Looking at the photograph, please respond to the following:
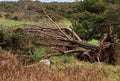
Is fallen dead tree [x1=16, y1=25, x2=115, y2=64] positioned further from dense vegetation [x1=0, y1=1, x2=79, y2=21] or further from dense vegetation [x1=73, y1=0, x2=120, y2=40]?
dense vegetation [x1=0, y1=1, x2=79, y2=21]

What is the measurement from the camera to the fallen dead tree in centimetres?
1524

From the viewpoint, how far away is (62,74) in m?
9.70

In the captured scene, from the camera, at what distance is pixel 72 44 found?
52.3ft

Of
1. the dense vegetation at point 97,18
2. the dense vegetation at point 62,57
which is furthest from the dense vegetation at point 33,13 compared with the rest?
the dense vegetation at point 62,57

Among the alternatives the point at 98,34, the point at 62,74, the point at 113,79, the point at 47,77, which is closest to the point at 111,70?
the point at 113,79

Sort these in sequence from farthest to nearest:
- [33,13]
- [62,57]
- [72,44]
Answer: [33,13]
[72,44]
[62,57]

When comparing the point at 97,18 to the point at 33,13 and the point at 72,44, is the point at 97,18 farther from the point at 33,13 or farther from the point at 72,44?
the point at 33,13

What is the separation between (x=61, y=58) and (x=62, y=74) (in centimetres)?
526

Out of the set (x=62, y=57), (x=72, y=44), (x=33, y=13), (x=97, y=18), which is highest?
(x=97, y=18)

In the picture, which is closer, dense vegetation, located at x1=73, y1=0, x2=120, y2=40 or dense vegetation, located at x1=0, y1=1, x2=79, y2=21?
dense vegetation, located at x1=73, y1=0, x2=120, y2=40

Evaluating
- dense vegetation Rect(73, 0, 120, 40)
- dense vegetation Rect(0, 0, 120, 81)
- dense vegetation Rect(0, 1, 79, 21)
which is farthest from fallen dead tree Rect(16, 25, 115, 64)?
dense vegetation Rect(0, 1, 79, 21)

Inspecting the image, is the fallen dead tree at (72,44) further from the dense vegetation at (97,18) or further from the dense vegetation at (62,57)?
the dense vegetation at (97,18)

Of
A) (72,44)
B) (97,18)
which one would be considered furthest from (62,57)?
(97,18)

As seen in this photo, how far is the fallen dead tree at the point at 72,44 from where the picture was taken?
15.2 metres
